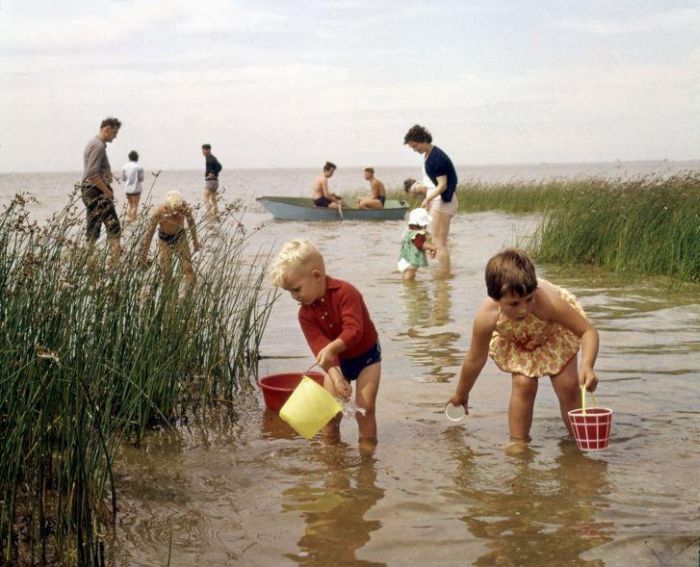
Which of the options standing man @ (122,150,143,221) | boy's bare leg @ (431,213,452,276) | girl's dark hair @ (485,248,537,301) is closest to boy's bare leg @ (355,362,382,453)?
girl's dark hair @ (485,248,537,301)

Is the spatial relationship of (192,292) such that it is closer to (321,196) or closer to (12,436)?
(12,436)

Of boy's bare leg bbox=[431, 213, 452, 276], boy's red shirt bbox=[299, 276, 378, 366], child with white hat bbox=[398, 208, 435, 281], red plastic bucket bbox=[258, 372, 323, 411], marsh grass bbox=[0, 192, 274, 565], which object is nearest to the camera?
marsh grass bbox=[0, 192, 274, 565]

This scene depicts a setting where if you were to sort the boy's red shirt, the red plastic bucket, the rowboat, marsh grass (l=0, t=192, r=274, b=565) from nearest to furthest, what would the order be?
1. marsh grass (l=0, t=192, r=274, b=565)
2. the boy's red shirt
3. the red plastic bucket
4. the rowboat

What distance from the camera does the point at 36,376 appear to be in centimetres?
335

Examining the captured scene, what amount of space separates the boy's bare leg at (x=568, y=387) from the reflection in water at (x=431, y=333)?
1618mm

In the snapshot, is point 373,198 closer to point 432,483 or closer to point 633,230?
point 633,230

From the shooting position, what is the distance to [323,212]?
23672mm

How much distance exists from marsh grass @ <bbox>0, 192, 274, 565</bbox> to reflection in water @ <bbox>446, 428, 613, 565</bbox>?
Answer: 4.84 feet

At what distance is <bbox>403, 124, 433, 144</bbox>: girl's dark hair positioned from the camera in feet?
36.4

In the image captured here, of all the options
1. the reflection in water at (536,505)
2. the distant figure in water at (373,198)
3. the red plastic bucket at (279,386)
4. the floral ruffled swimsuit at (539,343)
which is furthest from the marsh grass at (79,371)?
the distant figure in water at (373,198)

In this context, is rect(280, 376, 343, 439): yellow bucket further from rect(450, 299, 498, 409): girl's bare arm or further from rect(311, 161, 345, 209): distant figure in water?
rect(311, 161, 345, 209): distant figure in water

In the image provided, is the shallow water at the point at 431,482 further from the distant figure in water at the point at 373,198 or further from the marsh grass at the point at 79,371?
the distant figure in water at the point at 373,198

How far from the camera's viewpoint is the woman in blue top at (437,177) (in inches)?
437

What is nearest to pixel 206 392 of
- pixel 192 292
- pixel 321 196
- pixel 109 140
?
pixel 192 292
